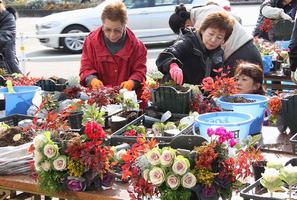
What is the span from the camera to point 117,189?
6.61 ft

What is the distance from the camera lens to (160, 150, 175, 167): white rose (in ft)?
5.80

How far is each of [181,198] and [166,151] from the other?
0.53ft

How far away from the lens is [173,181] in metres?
1.75

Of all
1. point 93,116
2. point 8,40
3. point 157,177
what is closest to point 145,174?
point 157,177

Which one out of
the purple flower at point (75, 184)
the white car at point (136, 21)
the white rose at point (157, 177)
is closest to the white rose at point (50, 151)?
the purple flower at point (75, 184)

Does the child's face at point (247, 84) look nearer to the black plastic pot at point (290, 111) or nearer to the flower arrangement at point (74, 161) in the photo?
the black plastic pot at point (290, 111)

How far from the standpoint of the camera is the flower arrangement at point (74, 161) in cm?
198

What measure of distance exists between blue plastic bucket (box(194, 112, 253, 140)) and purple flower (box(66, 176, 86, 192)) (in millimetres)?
533

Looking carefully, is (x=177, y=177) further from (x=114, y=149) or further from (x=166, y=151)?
(x=114, y=149)

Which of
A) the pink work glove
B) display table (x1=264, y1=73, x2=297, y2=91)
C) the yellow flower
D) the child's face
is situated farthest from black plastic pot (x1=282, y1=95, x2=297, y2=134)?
display table (x1=264, y1=73, x2=297, y2=91)

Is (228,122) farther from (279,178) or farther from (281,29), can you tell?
(281,29)

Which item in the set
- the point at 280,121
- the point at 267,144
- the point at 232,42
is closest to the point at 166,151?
the point at 267,144

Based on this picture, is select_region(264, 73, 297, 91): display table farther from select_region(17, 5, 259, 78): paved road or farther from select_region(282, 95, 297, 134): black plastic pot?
select_region(17, 5, 259, 78): paved road

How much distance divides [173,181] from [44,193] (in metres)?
0.59
